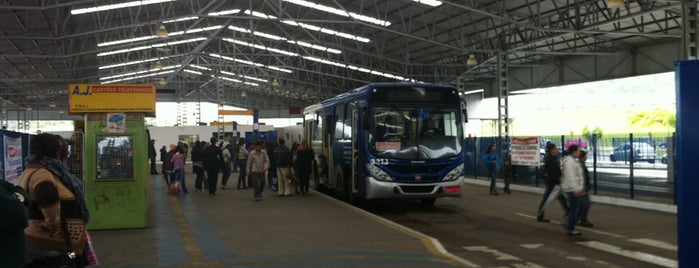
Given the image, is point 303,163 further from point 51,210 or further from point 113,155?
point 51,210

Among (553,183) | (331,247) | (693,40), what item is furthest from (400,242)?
(693,40)

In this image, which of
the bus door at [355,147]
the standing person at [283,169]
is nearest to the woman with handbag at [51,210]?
the bus door at [355,147]

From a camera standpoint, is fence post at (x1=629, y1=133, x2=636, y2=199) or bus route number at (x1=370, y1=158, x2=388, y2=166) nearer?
bus route number at (x1=370, y1=158, x2=388, y2=166)

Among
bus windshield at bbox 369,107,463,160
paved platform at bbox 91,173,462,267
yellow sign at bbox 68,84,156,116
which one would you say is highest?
yellow sign at bbox 68,84,156,116

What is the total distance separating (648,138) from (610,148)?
122 cm

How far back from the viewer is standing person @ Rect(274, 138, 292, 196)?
19.4 m

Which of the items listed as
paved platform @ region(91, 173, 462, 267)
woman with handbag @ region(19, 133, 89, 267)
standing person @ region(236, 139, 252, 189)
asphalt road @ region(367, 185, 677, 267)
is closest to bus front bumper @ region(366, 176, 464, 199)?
asphalt road @ region(367, 185, 677, 267)

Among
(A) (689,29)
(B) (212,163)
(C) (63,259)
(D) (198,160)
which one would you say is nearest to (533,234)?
(C) (63,259)

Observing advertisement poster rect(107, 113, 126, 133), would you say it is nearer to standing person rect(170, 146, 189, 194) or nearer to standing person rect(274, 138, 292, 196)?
standing person rect(274, 138, 292, 196)

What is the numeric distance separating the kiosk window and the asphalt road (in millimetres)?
5819

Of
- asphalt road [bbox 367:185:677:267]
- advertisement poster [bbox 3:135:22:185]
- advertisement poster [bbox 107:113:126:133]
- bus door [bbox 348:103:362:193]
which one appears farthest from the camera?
bus door [bbox 348:103:362:193]

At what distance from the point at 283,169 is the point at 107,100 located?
7846 mm

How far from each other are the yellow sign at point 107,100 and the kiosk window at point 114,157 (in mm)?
585

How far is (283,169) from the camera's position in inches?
770
